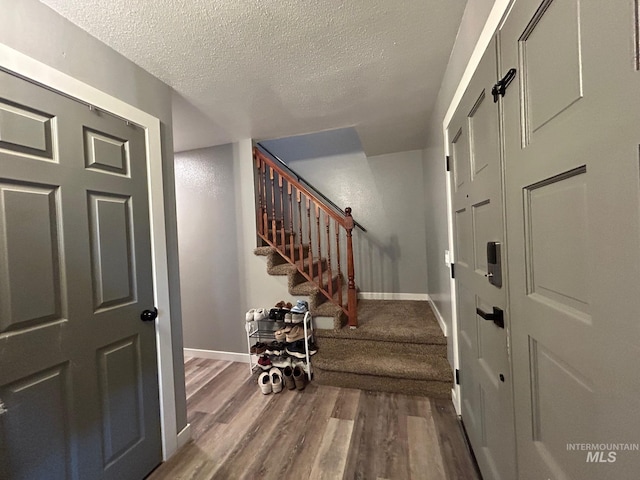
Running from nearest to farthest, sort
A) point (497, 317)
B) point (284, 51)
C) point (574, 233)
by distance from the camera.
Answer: point (574, 233) < point (497, 317) < point (284, 51)

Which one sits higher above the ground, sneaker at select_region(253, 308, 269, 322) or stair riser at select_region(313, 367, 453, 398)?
sneaker at select_region(253, 308, 269, 322)

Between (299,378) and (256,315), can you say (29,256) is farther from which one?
(299,378)

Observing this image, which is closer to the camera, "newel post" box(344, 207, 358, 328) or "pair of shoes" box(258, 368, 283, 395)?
"pair of shoes" box(258, 368, 283, 395)

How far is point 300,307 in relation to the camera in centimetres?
228

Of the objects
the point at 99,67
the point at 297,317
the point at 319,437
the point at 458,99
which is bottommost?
the point at 319,437

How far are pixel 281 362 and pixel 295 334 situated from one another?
0.33 m

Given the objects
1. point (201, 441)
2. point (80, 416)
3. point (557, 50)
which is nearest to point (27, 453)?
point (80, 416)

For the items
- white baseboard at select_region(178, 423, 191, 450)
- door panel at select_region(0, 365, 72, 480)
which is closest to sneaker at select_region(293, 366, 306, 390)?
white baseboard at select_region(178, 423, 191, 450)

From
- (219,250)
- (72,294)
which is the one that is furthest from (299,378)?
(72,294)

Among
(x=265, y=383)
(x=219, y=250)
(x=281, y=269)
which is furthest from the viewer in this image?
(x=219, y=250)

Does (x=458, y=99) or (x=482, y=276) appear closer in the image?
(x=482, y=276)

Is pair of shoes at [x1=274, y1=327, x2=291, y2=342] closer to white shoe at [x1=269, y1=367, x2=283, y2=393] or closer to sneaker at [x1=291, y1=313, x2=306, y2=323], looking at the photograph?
sneaker at [x1=291, y1=313, x2=306, y2=323]

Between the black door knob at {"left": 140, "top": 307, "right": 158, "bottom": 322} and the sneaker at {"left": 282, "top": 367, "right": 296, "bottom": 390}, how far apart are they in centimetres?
128

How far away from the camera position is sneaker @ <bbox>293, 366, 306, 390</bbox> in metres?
2.10
